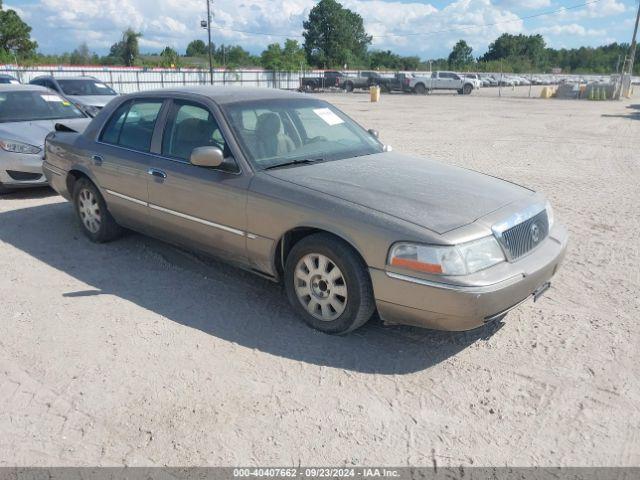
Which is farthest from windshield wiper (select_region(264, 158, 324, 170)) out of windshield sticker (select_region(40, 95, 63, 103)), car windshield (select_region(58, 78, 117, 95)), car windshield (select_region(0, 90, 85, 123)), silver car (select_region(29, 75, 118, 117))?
car windshield (select_region(58, 78, 117, 95))

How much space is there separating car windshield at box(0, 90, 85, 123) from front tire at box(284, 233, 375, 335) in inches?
259

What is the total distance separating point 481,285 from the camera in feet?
10.8

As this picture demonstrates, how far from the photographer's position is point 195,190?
14.6ft

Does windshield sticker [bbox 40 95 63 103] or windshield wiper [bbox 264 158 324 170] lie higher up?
windshield sticker [bbox 40 95 63 103]

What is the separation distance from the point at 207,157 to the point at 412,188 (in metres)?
1.52

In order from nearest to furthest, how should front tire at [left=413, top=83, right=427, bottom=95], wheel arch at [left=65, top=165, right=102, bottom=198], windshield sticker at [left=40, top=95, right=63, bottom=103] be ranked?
wheel arch at [left=65, top=165, right=102, bottom=198] < windshield sticker at [left=40, top=95, right=63, bottom=103] < front tire at [left=413, top=83, right=427, bottom=95]

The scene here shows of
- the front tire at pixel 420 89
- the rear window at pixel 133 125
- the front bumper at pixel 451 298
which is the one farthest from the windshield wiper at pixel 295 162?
the front tire at pixel 420 89

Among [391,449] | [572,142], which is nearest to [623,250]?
[391,449]

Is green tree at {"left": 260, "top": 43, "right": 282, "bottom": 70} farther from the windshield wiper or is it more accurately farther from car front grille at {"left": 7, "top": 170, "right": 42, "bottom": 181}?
the windshield wiper

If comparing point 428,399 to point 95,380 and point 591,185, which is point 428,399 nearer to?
point 95,380

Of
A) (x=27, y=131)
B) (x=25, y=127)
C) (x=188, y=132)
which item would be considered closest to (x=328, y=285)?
(x=188, y=132)

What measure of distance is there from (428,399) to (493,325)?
112 centimetres

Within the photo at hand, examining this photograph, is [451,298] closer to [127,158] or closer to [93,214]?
[127,158]

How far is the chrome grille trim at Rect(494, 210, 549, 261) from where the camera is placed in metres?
3.55
